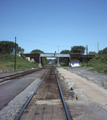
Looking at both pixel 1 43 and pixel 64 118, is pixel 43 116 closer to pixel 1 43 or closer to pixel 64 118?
pixel 64 118

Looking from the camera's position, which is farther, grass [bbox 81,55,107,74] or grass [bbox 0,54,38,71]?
grass [bbox 0,54,38,71]

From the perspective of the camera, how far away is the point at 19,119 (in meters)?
4.11

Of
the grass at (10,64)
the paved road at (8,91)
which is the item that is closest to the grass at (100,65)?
the paved road at (8,91)

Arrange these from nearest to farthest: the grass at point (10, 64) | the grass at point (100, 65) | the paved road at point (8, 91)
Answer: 1. the paved road at point (8, 91)
2. the grass at point (100, 65)
3. the grass at point (10, 64)

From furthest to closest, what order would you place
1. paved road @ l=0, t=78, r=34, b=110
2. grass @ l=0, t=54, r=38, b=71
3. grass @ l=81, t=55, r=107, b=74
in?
grass @ l=0, t=54, r=38, b=71, grass @ l=81, t=55, r=107, b=74, paved road @ l=0, t=78, r=34, b=110

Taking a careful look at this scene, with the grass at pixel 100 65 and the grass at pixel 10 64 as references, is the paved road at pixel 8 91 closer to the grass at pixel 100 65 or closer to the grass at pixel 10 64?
the grass at pixel 100 65

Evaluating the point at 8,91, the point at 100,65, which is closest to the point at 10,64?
the point at 100,65

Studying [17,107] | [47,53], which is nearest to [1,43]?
[47,53]

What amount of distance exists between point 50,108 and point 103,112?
2069 mm

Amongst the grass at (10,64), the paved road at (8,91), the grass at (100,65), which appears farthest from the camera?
the grass at (10,64)

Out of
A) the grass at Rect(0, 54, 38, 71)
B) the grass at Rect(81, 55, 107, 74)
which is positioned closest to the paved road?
the grass at Rect(81, 55, 107, 74)

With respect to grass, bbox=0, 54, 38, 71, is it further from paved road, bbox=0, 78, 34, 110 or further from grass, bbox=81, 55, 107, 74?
paved road, bbox=0, 78, 34, 110

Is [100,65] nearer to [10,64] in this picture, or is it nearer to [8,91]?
[10,64]

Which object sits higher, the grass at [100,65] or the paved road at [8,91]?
the grass at [100,65]
